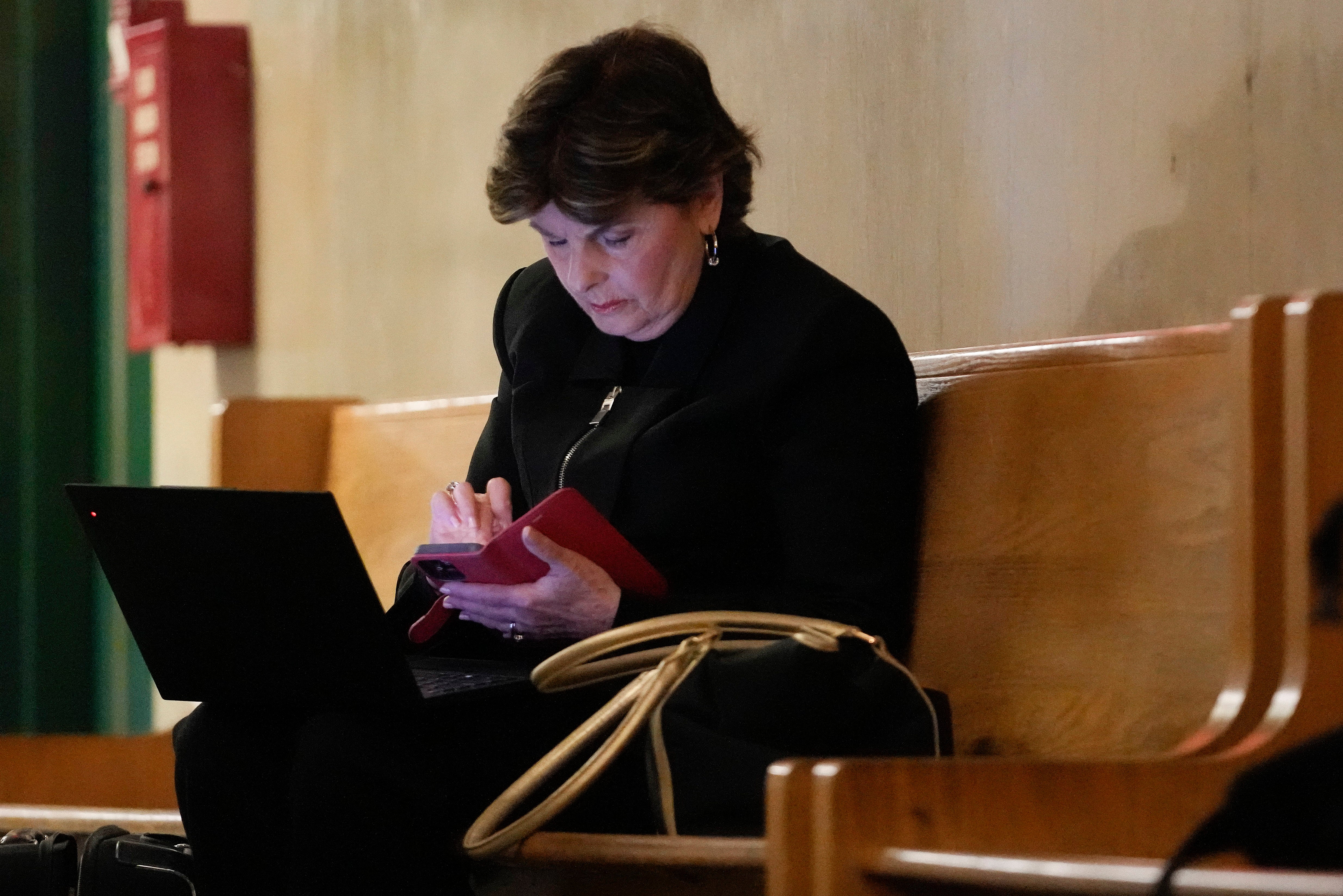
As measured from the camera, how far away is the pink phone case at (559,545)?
1460mm

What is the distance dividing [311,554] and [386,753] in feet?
0.60

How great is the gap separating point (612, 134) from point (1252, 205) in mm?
654

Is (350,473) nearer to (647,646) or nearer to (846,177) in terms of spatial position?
(846,177)

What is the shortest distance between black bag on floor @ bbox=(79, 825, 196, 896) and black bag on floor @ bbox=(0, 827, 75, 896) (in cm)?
4

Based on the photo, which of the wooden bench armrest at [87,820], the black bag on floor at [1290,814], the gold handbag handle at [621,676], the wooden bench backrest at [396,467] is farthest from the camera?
the wooden bench backrest at [396,467]

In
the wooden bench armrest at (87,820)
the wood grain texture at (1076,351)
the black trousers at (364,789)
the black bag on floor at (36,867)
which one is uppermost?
the wood grain texture at (1076,351)

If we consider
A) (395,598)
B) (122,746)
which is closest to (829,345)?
(395,598)

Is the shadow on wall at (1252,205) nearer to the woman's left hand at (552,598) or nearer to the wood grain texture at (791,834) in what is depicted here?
the woman's left hand at (552,598)

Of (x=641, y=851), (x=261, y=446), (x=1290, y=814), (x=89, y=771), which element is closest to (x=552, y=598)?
(x=641, y=851)

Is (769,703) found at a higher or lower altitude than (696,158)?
lower

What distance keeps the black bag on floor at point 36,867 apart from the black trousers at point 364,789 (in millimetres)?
264

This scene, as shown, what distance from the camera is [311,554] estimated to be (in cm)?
133

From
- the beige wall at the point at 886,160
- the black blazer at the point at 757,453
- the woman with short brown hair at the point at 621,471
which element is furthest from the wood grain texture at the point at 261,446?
the black blazer at the point at 757,453

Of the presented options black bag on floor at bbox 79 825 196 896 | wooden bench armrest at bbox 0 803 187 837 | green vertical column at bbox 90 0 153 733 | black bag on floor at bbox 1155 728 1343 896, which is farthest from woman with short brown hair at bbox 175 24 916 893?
green vertical column at bbox 90 0 153 733
